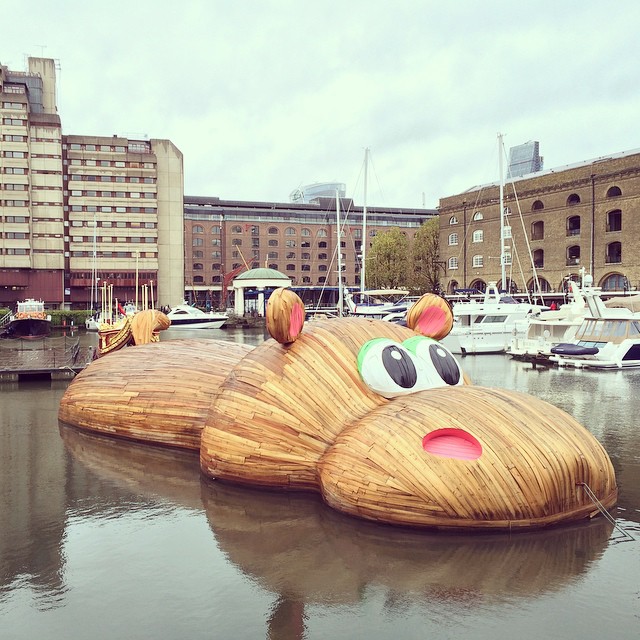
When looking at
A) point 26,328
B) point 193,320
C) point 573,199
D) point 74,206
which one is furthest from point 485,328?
point 74,206

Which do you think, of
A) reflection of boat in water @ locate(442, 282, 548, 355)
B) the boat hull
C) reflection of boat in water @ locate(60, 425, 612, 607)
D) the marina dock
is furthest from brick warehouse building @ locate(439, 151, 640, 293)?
reflection of boat in water @ locate(60, 425, 612, 607)

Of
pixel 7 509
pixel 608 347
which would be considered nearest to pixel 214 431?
pixel 7 509

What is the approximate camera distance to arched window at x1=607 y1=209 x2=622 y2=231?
142 feet

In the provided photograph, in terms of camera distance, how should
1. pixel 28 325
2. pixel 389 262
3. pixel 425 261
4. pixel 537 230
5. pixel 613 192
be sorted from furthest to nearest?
pixel 425 261 < pixel 389 262 < pixel 537 230 < pixel 613 192 < pixel 28 325

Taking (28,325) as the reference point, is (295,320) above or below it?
above

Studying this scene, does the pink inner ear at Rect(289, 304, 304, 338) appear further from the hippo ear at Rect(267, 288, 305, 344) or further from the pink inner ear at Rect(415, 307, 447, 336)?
the pink inner ear at Rect(415, 307, 447, 336)

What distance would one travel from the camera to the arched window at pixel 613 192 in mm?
42475

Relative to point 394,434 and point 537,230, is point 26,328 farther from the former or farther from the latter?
point 394,434

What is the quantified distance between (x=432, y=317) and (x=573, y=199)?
4178 centimetres

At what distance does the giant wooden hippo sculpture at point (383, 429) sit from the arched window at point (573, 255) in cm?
4109

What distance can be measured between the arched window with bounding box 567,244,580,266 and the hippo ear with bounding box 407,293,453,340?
4090 cm

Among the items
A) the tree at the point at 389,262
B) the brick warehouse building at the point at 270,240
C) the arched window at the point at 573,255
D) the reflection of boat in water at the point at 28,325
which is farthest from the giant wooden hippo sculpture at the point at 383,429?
the brick warehouse building at the point at 270,240

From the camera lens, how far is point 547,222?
47312 mm

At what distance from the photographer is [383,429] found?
6.45 m
